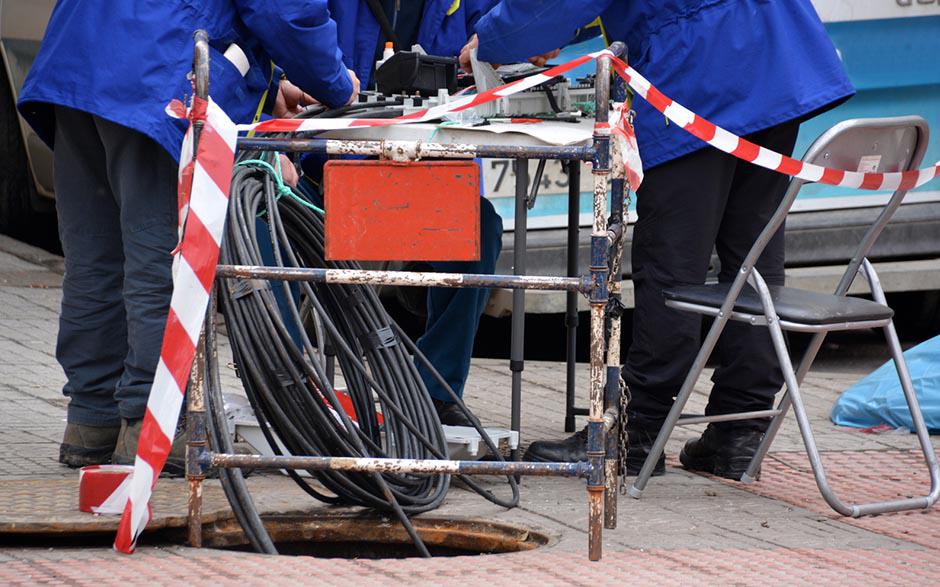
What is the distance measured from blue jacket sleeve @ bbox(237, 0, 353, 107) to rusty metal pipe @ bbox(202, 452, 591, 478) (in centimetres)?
129

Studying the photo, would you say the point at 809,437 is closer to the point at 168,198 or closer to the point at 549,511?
the point at 549,511

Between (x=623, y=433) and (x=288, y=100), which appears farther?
(x=288, y=100)

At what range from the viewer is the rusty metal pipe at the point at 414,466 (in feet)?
11.2

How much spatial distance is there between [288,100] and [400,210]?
4.80 feet

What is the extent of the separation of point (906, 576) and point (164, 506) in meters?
1.87

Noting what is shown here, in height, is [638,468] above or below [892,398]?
below

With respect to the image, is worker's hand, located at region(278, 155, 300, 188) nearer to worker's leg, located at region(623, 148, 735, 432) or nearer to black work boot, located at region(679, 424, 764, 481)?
worker's leg, located at region(623, 148, 735, 432)

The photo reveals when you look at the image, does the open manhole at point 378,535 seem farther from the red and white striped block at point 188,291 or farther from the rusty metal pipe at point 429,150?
the rusty metal pipe at point 429,150

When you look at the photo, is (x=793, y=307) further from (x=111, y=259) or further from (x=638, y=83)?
(x=111, y=259)

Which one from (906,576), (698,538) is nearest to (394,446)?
(698,538)

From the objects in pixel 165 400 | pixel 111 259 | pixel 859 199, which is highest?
pixel 859 199

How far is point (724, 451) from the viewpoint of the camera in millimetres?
4723

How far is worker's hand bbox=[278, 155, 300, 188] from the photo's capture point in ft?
14.5

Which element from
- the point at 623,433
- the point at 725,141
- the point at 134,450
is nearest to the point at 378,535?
the point at 623,433
